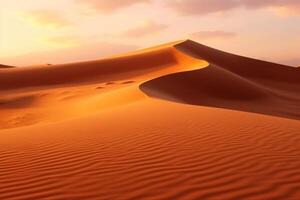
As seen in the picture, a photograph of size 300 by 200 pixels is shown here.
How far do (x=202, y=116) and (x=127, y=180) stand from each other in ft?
13.7

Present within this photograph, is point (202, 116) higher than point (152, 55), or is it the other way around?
point (152, 55)

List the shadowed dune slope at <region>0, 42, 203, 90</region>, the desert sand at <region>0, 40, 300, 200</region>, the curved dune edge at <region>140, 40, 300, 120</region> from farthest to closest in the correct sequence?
the shadowed dune slope at <region>0, 42, 203, 90</region>, the curved dune edge at <region>140, 40, 300, 120</region>, the desert sand at <region>0, 40, 300, 200</region>

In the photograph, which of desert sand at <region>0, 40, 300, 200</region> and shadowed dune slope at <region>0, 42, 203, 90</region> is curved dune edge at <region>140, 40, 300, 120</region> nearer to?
shadowed dune slope at <region>0, 42, 203, 90</region>

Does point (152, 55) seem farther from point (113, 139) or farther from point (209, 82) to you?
point (113, 139)

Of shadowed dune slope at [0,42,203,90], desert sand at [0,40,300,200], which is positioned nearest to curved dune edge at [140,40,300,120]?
shadowed dune slope at [0,42,203,90]

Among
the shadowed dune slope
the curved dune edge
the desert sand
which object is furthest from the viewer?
the shadowed dune slope

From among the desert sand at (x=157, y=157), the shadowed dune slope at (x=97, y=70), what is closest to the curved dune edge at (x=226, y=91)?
the shadowed dune slope at (x=97, y=70)

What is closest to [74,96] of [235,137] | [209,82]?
[209,82]

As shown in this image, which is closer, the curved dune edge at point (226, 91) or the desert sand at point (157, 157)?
the desert sand at point (157, 157)

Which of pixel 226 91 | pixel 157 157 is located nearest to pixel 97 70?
pixel 226 91

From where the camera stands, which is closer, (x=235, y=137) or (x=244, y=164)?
(x=244, y=164)

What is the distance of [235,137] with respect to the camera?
19.8 feet

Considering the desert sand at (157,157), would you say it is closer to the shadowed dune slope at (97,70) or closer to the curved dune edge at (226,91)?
the curved dune edge at (226,91)

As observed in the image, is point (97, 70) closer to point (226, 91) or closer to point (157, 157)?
point (226, 91)
